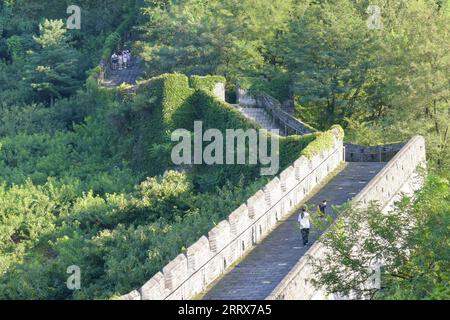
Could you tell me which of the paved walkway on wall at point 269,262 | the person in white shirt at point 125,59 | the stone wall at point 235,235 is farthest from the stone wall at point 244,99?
A: the paved walkway on wall at point 269,262

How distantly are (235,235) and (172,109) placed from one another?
16.7 meters

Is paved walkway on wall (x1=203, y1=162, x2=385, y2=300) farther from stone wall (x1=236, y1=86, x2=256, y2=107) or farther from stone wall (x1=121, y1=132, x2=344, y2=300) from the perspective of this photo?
stone wall (x1=236, y1=86, x2=256, y2=107)

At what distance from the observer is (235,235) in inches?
1296

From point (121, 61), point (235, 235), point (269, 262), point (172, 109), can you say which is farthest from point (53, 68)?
point (269, 262)

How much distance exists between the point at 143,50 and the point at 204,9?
313 cm

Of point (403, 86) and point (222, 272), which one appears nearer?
point (222, 272)

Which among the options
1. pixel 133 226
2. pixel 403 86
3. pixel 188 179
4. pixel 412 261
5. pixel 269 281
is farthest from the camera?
pixel 403 86

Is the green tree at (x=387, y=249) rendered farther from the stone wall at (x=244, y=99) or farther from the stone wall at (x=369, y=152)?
the stone wall at (x=244, y=99)

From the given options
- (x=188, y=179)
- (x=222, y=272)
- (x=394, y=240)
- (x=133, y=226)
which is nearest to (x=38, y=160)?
(x=188, y=179)

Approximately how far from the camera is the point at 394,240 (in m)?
30.1

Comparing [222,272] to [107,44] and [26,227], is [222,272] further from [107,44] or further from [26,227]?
[107,44]

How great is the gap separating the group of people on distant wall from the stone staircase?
12.1m

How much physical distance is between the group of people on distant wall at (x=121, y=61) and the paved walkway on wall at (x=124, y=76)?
12.7 inches

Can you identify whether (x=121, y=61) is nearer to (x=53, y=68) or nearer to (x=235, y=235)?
(x=53, y=68)
